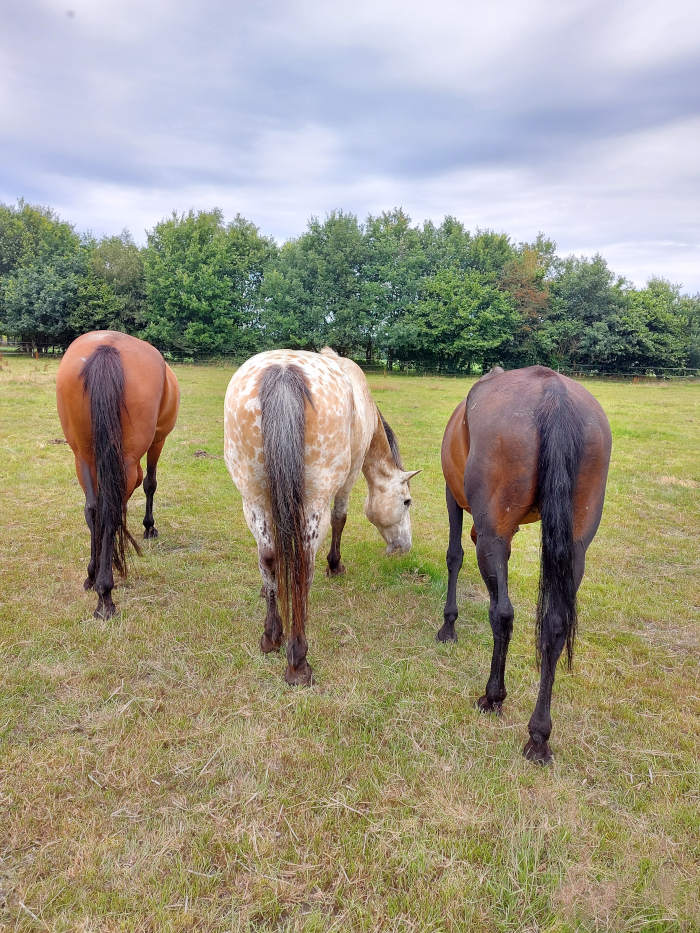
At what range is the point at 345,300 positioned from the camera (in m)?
33.4

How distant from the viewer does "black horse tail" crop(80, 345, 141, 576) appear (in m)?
3.72

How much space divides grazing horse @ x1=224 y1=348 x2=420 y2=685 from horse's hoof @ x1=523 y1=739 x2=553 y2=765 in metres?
1.37

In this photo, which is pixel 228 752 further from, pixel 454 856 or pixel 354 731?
pixel 454 856

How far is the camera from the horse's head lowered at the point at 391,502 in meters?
4.95

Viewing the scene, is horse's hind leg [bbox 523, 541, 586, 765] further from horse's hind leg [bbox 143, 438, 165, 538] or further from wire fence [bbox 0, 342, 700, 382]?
wire fence [bbox 0, 342, 700, 382]

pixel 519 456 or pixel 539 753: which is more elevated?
pixel 519 456

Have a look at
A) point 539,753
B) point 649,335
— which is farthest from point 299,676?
point 649,335

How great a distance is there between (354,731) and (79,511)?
195 inches

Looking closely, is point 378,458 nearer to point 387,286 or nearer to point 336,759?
point 336,759

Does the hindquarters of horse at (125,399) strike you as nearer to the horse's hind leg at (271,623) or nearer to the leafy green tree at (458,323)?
the horse's hind leg at (271,623)

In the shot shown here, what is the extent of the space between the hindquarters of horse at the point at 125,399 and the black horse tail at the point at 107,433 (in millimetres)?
87

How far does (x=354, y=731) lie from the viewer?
2.77 m

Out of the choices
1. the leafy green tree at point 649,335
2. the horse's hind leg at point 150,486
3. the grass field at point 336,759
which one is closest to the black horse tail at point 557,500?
the grass field at point 336,759

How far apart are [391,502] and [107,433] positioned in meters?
2.68
